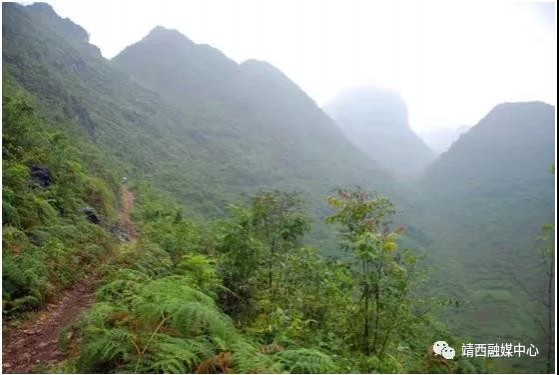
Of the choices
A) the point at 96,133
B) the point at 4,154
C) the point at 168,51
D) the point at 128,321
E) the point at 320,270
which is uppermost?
the point at 168,51

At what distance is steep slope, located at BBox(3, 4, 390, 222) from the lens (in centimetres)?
3512

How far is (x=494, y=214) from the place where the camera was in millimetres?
66562

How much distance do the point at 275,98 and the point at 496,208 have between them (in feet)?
160

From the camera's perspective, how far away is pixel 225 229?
7.42m

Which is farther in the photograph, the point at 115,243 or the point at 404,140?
the point at 404,140

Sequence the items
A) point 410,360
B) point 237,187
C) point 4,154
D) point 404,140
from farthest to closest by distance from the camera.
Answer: point 404,140 < point 237,187 < point 4,154 < point 410,360

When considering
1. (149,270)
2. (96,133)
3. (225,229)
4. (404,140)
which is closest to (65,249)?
(149,270)

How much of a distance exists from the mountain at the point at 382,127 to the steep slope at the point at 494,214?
23.4 metres

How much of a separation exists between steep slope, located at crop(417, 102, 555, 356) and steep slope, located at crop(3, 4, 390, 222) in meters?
14.2

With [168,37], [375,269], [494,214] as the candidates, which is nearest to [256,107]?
[168,37]

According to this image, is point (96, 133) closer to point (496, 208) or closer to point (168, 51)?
point (496, 208)

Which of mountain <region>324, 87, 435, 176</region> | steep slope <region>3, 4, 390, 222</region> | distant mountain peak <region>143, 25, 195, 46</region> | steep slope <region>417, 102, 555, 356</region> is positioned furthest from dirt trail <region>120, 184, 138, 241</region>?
mountain <region>324, 87, 435, 176</region>

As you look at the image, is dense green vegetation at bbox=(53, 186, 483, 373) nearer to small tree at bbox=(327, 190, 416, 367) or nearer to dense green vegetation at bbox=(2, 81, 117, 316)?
small tree at bbox=(327, 190, 416, 367)

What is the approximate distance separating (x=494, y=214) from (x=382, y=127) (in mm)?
85717
